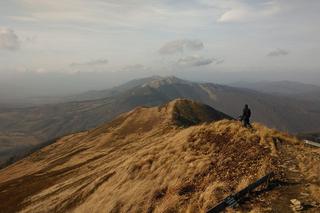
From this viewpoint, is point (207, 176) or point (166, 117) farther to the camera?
point (166, 117)

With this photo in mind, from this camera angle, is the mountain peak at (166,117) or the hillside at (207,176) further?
the mountain peak at (166,117)

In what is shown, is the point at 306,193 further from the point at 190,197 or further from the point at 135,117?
the point at 135,117

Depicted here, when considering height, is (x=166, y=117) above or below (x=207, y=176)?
below

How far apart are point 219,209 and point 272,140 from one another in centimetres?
1345

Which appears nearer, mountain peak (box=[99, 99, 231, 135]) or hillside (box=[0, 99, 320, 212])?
hillside (box=[0, 99, 320, 212])

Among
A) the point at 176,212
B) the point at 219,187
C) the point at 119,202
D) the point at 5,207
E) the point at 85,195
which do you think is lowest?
the point at 5,207

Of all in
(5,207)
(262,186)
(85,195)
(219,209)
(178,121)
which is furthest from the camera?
(178,121)

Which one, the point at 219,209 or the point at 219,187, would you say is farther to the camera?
the point at 219,187

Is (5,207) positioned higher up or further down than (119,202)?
further down

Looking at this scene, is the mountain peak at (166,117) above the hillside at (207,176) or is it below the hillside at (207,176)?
below

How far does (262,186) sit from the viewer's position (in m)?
23.6

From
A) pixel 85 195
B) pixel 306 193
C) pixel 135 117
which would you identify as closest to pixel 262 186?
pixel 306 193

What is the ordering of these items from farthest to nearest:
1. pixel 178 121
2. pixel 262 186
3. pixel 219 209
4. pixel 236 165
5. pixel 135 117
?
1. pixel 135 117
2. pixel 178 121
3. pixel 236 165
4. pixel 262 186
5. pixel 219 209

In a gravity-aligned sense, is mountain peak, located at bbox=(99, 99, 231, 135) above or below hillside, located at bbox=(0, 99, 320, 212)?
below
